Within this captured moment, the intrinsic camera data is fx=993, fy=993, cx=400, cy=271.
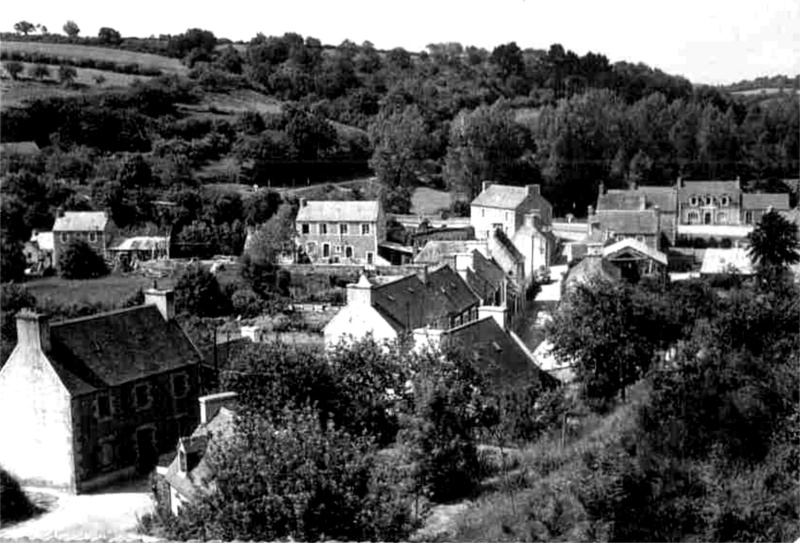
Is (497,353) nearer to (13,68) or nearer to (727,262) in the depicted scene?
(727,262)

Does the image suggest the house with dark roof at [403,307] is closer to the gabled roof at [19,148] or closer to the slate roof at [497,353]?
the slate roof at [497,353]

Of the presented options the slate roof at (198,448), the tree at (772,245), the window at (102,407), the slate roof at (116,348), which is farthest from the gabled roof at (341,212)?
the slate roof at (198,448)

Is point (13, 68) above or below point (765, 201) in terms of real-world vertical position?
above

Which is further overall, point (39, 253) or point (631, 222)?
point (39, 253)

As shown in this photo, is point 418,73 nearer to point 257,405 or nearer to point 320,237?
point 320,237

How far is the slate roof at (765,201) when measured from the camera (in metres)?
62.5

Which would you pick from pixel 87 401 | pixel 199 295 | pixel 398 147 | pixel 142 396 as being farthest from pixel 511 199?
pixel 87 401

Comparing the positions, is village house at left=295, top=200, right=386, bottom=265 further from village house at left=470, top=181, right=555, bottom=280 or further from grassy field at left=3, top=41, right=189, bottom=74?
grassy field at left=3, top=41, right=189, bottom=74

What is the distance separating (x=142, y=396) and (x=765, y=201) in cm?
4889

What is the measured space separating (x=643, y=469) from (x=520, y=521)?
2655 millimetres

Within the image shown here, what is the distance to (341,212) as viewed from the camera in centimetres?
5581

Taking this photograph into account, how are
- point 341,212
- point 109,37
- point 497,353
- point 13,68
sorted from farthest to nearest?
point 109,37 → point 13,68 → point 341,212 → point 497,353

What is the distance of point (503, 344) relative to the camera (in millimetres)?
27062

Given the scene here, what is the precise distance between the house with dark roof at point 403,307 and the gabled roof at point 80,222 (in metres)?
27.1
